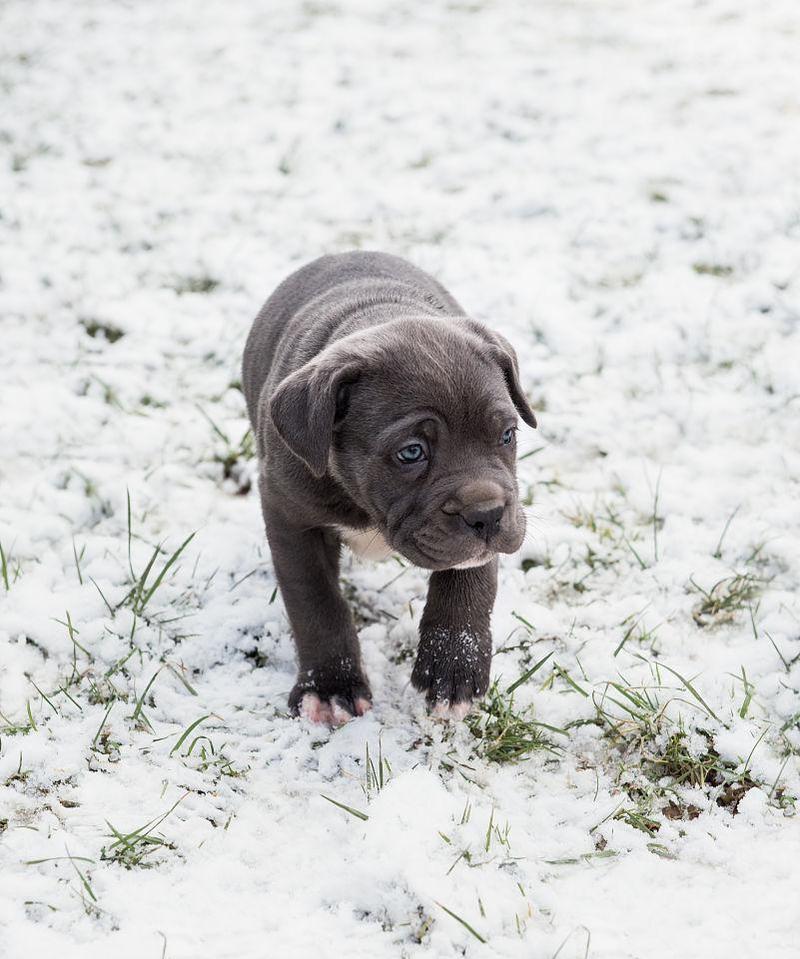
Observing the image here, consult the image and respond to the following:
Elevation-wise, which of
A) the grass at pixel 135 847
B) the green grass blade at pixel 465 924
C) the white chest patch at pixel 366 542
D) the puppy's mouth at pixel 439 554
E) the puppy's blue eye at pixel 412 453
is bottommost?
the grass at pixel 135 847

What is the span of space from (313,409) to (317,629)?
2.74 ft

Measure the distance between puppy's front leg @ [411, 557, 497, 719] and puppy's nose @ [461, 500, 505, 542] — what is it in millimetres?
429

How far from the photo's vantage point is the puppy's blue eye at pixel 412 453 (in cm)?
328

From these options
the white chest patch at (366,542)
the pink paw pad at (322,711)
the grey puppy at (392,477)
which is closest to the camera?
the grey puppy at (392,477)

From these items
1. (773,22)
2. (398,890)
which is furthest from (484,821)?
(773,22)

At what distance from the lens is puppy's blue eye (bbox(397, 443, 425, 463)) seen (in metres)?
3.28

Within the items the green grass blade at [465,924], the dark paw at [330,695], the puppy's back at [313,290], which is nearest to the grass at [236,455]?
the puppy's back at [313,290]

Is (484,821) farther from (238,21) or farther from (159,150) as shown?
(238,21)

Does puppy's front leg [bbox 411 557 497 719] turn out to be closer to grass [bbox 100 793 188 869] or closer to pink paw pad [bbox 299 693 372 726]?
pink paw pad [bbox 299 693 372 726]

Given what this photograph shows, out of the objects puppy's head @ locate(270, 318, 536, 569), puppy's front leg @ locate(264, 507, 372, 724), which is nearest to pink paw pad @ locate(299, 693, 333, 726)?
puppy's front leg @ locate(264, 507, 372, 724)

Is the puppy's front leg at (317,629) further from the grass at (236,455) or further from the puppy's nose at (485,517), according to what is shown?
the grass at (236,455)

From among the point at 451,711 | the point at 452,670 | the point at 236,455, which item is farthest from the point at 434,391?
the point at 236,455

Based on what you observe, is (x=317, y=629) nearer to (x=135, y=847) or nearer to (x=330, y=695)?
(x=330, y=695)

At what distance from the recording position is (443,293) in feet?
15.3
